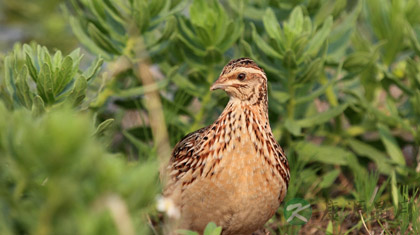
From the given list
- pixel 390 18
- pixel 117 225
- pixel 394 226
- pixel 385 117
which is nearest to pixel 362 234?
pixel 394 226

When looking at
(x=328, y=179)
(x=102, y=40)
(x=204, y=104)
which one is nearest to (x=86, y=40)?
(x=102, y=40)

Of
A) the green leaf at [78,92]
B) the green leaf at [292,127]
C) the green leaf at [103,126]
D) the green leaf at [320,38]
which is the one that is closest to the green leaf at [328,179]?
the green leaf at [292,127]

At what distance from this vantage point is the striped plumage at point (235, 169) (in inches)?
148

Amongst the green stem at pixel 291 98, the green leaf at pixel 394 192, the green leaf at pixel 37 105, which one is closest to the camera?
the green leaf at pixel 37 105

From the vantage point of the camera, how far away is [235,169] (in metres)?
3.75

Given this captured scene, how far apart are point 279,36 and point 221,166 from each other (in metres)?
1.37

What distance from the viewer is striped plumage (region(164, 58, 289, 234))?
148 inches

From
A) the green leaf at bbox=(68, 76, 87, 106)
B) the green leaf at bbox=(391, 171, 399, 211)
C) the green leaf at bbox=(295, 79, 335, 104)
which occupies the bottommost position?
the green leaf at bbox=(391, 171, 399, 211)

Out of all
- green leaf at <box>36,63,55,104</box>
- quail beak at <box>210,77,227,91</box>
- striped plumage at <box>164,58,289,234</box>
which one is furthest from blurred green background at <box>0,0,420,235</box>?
quail beak at <box>210,77,227,91</box>

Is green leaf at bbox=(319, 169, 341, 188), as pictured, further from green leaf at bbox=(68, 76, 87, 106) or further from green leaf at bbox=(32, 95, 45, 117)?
green leaf at bbox=(32, 95, 45, 117)

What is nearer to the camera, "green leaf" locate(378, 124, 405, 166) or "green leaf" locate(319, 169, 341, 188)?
"green leaf" locate(319, 169, 341, 188)

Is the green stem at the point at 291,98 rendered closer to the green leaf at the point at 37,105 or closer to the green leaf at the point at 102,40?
the green leaf at the point at 102,40

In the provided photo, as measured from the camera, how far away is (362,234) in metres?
4.64

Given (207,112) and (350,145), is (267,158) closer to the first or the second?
(207,112)
